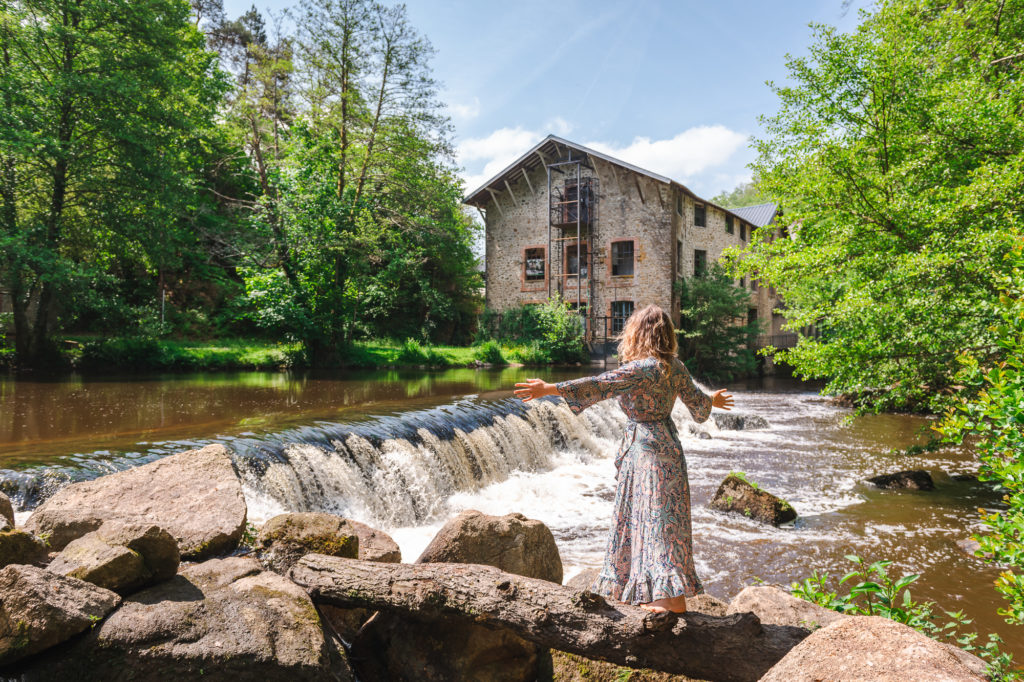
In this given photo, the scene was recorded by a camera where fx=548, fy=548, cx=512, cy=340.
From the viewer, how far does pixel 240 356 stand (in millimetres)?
18109

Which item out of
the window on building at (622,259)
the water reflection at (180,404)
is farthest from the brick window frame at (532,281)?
the water reflection at (180,404)

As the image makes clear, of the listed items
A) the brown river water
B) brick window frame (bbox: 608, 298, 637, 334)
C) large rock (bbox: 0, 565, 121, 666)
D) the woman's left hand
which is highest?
brick window frame (bbox: 608, 298, 637, 334)

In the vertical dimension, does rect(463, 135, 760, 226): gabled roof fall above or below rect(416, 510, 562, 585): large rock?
above

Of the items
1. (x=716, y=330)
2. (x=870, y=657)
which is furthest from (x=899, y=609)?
(x=716, y=330)

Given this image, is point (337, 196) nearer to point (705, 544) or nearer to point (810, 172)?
point (810, 172)

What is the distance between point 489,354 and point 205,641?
2135 cm

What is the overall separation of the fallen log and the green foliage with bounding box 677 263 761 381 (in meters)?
22.6

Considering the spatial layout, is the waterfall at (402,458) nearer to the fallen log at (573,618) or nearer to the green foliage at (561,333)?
the fallen log at (573,618)

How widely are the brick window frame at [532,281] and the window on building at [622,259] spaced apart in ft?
10.7

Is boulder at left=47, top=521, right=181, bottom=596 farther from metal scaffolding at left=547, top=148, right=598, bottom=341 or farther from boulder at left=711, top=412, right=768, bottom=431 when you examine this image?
metal scaffolding at left=547, top=148, right=598, bottom=341

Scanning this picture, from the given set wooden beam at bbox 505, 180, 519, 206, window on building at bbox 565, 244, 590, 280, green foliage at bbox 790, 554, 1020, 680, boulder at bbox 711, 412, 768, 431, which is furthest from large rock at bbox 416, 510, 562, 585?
wooden beam at bbox 505, 180, 519, 206

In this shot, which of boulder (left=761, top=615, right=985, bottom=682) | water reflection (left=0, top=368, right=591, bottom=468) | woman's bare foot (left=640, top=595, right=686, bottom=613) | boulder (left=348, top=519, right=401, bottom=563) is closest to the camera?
boulder (left=761, top=615, right=985, bottom=682)

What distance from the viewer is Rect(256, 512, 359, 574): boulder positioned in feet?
11.1

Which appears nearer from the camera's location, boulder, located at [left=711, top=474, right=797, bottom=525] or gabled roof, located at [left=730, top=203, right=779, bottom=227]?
boulder, located at [left=711, top=474, right=797, bottom=525]
